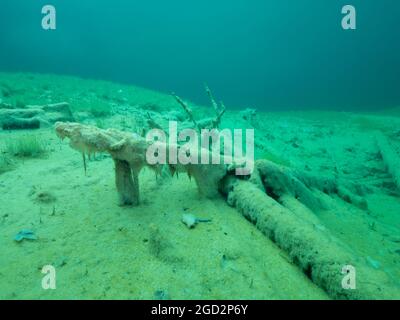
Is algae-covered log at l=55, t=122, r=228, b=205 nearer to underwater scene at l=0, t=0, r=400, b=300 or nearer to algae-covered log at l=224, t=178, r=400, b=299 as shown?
underwater scene at l=0, t=0, r=400, b=300

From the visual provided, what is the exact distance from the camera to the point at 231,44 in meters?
136

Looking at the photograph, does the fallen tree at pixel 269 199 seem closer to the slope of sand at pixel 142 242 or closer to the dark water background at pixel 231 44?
the slope of sand at pixel 142 242

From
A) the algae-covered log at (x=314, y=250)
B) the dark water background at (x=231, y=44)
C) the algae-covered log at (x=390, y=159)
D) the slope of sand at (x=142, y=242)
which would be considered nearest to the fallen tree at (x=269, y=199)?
the algae-covered log at (x=314, y=250)

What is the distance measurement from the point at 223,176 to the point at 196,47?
5283 inches

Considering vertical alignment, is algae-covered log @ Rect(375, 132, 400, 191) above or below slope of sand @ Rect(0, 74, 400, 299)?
above

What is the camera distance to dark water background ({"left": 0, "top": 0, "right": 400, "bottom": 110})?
269 feet

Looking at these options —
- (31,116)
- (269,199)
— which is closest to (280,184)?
(269,199)

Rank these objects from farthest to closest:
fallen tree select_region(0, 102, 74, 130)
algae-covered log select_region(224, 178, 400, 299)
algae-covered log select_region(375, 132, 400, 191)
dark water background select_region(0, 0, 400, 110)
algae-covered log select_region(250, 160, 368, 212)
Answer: dark water background select_region(0, 0, 400, 110) → fallen tree select_region(0, 102, 74, 130) → algae-covered log select_region(375, 132, 400, 191) → algae-covered log select_region(250, 160, 368, 212) → algae-covered log select_region(224, 178, 400, 299)

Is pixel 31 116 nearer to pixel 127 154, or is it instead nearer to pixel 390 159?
pixel 127 154

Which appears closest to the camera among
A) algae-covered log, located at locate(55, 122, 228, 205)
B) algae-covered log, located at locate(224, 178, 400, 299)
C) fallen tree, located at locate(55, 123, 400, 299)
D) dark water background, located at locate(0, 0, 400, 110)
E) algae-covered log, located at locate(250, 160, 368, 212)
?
algae-covered log, located at locate(224, 178, 400, 299)

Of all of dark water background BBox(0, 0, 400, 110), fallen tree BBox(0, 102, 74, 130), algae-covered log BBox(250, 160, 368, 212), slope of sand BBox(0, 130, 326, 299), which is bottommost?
slope of sand BBox(0, 130, 326, 299)

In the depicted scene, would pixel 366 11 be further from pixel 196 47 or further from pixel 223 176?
pixel 223 176

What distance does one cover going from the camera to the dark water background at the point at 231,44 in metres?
82.1

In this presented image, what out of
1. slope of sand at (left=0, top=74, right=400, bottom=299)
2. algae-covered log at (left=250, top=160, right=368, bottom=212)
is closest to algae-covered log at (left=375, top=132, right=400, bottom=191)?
slope of sand at (left=0, top=74, right=400, bottom=299)
